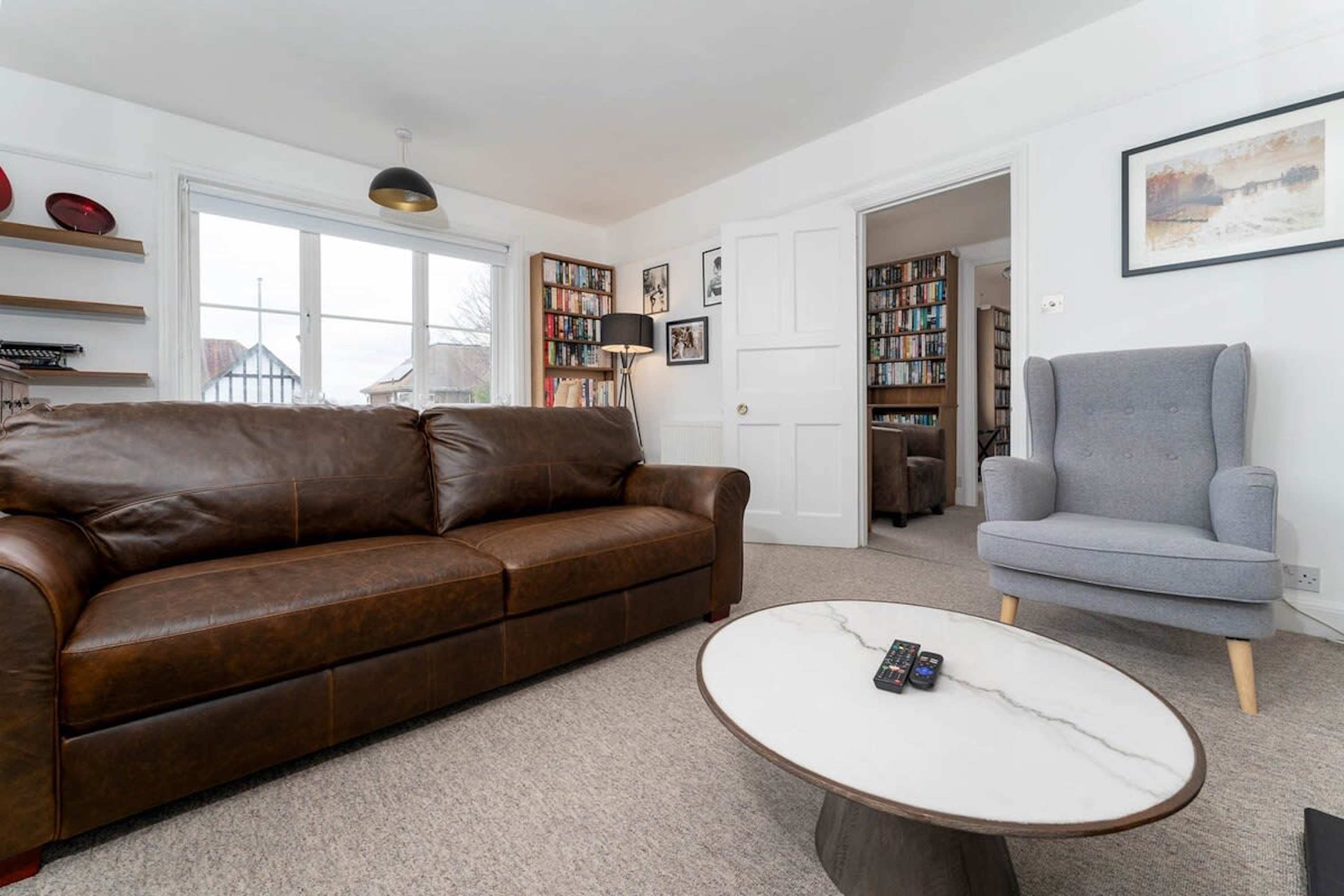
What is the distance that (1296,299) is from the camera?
6.88ft

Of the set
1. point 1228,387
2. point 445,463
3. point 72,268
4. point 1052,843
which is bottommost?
point 1052,843

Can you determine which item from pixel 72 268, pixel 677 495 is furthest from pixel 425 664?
pixel 72 268

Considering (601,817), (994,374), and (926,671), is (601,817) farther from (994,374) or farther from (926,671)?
(994,374)

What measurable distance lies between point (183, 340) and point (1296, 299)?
17.5 feet

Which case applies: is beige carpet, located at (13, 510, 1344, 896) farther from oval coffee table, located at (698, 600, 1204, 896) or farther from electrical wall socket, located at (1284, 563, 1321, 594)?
electrical wall socket, located at (1284, 563, 1321, 594)

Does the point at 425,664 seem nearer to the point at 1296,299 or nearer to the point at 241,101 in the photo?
the point at 1296,299

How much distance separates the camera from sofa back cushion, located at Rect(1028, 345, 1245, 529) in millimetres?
2016

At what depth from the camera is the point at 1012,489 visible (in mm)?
2014

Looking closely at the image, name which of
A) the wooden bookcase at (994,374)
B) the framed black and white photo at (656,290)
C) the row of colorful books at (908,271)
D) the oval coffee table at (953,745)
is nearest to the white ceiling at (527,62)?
the framed black and white photo at (656,290)

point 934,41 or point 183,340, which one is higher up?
point 934,41

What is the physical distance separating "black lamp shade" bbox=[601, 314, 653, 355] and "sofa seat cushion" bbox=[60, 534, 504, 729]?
3.05m

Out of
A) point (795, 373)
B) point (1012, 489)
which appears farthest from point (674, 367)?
point (1012, 489)

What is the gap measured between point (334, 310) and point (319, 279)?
0.72 feet

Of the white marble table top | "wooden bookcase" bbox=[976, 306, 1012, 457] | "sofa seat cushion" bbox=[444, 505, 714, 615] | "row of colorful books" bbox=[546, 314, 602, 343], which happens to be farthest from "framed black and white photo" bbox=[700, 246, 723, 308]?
"wooden bookcase" bbox=[976, 306, 1012, 457]
